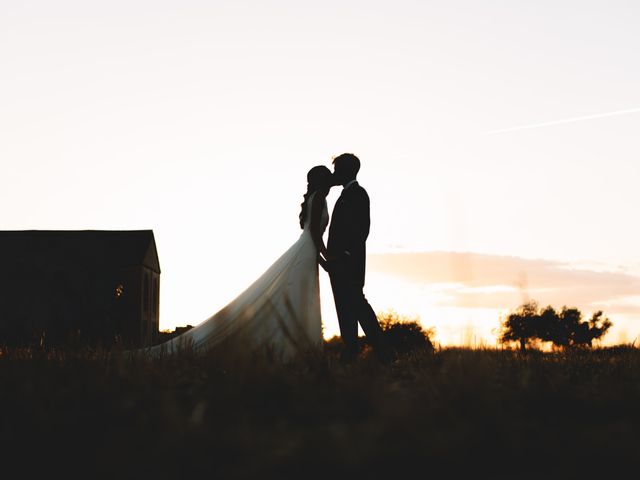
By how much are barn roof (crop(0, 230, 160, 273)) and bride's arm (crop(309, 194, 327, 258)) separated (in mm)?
28977

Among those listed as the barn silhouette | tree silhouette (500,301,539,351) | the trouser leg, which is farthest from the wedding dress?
tree silhouette (500,301,539,351)

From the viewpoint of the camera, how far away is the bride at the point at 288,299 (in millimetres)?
9648

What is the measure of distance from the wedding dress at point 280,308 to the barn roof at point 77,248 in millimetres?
28417

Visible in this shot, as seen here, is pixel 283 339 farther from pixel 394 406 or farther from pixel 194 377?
pixel 394 406

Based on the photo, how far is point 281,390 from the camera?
5281 mm

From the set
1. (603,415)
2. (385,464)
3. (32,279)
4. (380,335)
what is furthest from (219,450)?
(32,279)

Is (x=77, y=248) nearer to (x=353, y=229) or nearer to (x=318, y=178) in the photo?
(x=318, y=178)

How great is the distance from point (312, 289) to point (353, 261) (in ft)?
3.08

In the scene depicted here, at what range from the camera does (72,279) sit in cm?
3675

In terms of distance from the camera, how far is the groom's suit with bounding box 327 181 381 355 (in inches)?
361

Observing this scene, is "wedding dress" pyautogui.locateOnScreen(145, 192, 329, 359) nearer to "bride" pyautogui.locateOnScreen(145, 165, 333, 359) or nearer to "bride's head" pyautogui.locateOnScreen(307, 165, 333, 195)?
"bride" pyautogui.locateOnScreen(145, 165, 333, 359)

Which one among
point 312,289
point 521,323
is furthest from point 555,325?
point 312,289

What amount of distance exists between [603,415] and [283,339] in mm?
5168

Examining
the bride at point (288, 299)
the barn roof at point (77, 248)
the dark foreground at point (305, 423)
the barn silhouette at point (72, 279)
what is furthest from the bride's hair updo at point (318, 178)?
the barn roof at point (77, 248)
